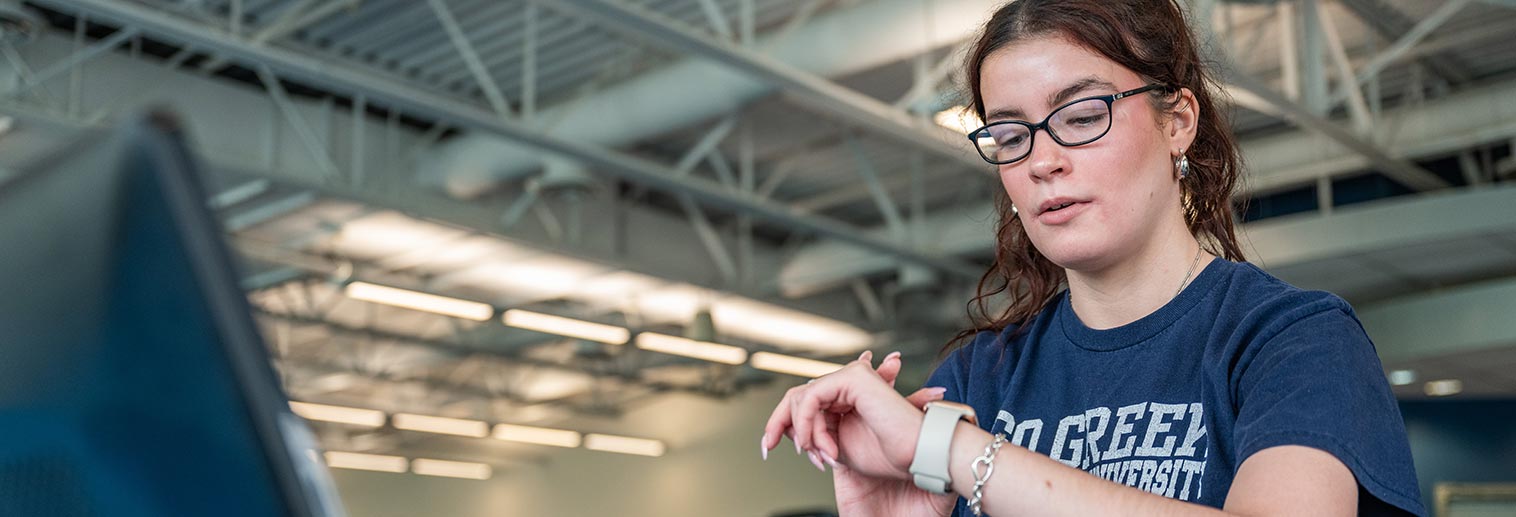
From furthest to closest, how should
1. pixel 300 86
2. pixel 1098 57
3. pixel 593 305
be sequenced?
pixel 593 305 < pixel 300 86 < pixel 1098 57

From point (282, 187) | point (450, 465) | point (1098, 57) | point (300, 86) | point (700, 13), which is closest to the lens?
point (1098, 57)

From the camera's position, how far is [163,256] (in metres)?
0.45

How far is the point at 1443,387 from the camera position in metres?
13.2

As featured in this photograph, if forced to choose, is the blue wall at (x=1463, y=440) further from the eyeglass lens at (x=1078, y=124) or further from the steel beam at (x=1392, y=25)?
the eyeglass lens at (x=1078, y=124)

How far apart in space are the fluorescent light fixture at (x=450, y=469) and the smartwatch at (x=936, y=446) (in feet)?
74.4

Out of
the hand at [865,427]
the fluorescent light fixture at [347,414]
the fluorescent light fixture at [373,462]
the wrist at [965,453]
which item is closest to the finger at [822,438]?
the hand at [865,427]

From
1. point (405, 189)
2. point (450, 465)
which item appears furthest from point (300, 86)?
point (450, 465)

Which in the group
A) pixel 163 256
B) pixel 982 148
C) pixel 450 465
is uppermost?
pixel 450 465

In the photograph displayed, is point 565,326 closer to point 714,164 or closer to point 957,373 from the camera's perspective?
point 714,164

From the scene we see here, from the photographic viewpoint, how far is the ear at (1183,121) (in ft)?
3.83

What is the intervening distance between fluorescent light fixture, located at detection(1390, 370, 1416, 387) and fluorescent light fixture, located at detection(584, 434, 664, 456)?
10.5 m

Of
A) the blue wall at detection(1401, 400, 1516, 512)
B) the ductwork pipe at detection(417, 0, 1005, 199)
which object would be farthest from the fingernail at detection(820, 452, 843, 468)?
the blue wall at detection(1401, 400, 1516, 512)

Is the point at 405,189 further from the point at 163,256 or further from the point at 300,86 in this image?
the point at 163,256

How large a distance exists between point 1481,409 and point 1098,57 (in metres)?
14.4
